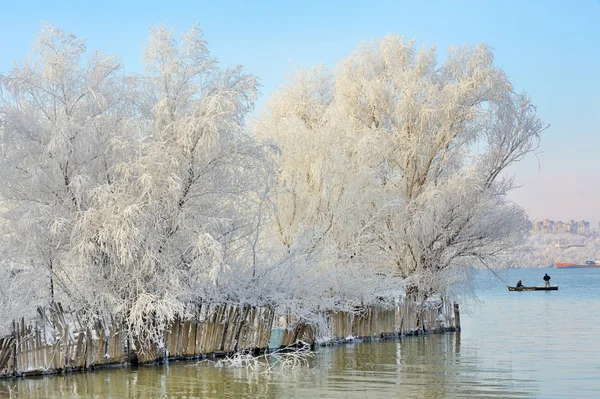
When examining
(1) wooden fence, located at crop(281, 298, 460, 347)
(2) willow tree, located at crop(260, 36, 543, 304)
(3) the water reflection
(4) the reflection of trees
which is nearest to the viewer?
(3) the water reflection

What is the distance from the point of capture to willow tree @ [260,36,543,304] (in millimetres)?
26719

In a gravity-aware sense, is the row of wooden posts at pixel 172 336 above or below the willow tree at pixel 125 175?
below

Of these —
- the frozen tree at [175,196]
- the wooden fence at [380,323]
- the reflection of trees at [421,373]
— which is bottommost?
the reflection of trees at [421,373]

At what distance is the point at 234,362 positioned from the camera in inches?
759

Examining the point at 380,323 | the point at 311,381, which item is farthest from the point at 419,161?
the point at 311,381

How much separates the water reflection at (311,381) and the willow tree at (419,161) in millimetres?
6941

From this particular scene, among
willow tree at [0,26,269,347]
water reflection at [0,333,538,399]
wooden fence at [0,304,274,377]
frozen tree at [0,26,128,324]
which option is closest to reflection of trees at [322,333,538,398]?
water reflection at [0,333,538,399]

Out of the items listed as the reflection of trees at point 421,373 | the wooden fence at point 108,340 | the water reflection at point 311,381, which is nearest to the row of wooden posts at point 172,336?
the wooden fence at point 108,340

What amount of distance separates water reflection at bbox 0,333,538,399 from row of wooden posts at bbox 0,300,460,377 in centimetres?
45

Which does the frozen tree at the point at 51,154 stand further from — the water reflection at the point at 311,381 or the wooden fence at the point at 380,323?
the wooden fence at the point at 380,323

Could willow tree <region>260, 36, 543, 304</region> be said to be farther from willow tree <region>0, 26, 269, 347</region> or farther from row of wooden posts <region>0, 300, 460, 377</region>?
willow tree <region>0, 26, 269, 347</region>

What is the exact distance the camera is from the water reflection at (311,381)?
1563 cm

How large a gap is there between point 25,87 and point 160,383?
768 cm

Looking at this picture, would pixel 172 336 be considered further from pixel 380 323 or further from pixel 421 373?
pixel 380 323
